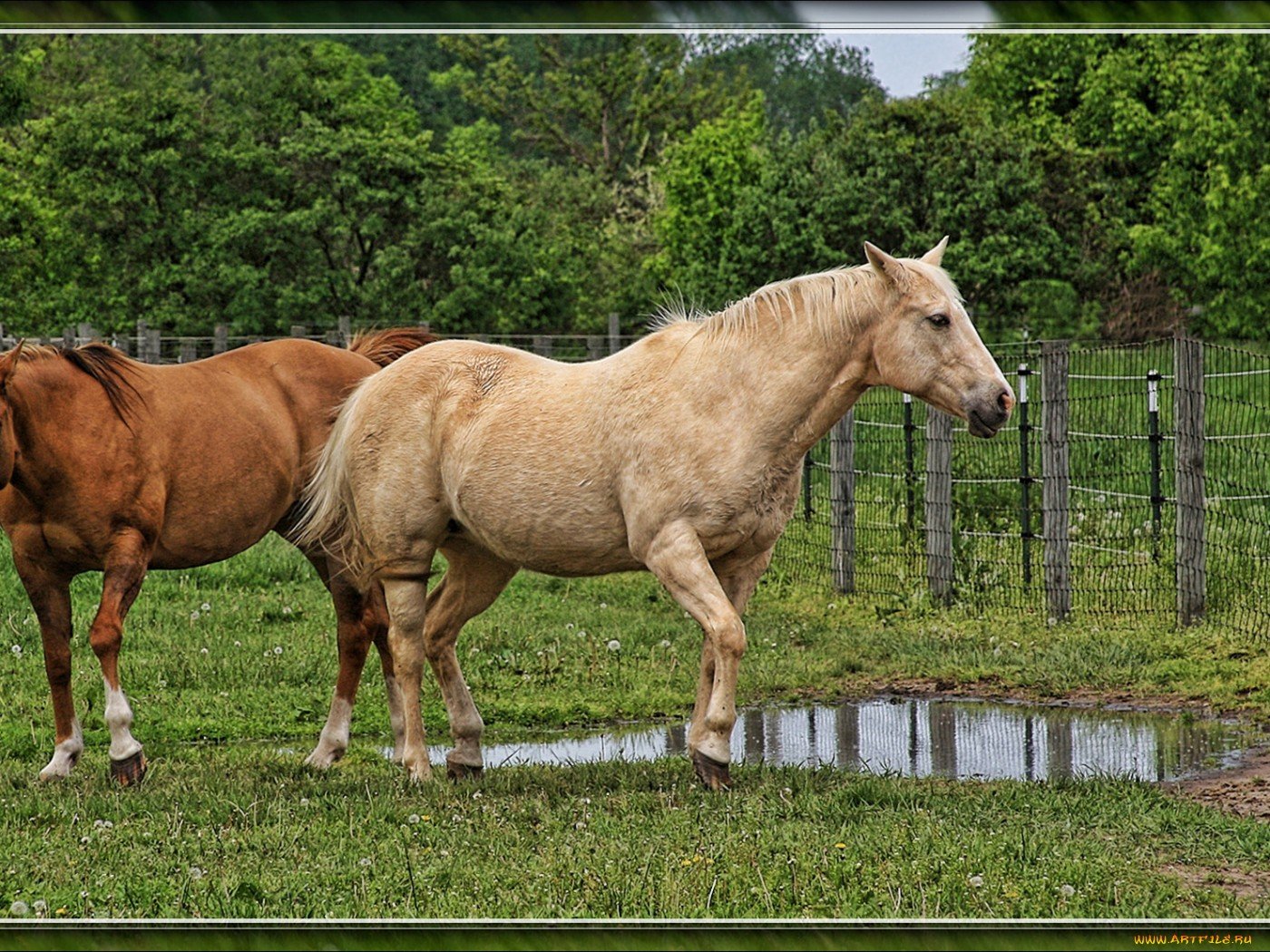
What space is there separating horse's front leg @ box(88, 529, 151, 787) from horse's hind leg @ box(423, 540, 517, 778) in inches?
50.0

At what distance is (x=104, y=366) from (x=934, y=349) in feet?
11.6

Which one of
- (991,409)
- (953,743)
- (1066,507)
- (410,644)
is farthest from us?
(1066,507)

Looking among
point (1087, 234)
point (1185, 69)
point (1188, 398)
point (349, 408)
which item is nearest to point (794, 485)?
point (349, 408)

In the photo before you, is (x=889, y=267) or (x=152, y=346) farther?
(x=152, y=346)

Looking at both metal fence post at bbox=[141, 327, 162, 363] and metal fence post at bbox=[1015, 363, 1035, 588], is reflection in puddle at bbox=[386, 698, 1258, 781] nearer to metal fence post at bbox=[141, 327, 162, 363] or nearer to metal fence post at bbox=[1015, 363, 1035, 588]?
metal fence post at bbox=[1015, 363, 1035, 588]

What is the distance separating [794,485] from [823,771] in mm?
1219

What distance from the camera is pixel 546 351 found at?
1789 centimetres

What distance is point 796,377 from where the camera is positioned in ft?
17.9

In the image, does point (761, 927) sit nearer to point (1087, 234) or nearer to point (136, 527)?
point (136, 527)

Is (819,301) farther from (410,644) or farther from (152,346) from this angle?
(152,346)

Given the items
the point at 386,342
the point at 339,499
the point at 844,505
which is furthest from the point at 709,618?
the point at 844,505

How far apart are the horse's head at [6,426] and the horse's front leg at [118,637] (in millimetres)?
592

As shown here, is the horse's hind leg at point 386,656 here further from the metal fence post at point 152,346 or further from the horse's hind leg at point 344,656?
the metal fence post at point 152,346

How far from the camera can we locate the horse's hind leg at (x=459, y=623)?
6.23 metres
